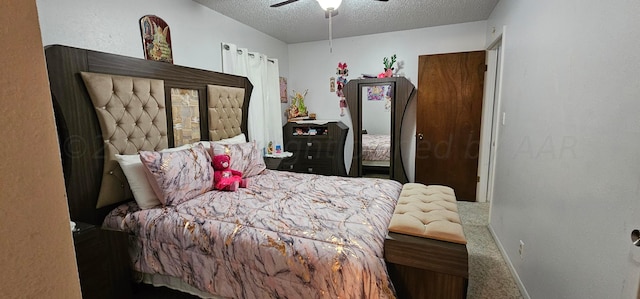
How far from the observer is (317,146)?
4.31 m

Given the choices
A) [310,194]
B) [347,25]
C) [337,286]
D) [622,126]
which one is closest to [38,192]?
[337,286]

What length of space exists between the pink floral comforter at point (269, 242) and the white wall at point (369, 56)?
2444mm

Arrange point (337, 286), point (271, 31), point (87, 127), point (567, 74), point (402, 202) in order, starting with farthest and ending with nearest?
point (271, 31) → point (402, 202) → point (87, 127) → point (567, 74) → point (337, 286)

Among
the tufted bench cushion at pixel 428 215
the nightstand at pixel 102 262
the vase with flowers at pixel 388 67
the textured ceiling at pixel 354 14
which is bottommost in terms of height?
the nightstand at pixel 102 262

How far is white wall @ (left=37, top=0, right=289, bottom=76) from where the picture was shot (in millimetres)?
1886

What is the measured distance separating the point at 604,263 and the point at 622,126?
0.55 metres

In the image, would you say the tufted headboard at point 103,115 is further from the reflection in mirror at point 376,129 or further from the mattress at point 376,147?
the mattress at point 376,147

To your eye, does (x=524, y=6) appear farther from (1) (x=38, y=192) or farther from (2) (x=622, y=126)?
(1) (x=38, y=192)

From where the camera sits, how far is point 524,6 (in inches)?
85.3

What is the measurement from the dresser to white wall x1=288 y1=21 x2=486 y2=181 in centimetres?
37

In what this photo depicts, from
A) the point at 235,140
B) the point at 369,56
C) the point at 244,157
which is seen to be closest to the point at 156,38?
the point at 235,140

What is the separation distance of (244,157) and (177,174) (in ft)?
2.39

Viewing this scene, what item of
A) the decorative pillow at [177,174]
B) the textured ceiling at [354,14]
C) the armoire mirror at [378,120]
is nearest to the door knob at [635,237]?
the decorative pillow at [177,174]

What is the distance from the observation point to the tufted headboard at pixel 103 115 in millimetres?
1833
